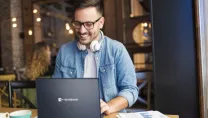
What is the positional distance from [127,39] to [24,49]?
2.99 metres

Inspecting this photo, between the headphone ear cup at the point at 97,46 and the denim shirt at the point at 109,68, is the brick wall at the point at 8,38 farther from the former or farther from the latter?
the headphone ear cup at the point at 97,46

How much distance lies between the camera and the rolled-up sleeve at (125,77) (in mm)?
1100

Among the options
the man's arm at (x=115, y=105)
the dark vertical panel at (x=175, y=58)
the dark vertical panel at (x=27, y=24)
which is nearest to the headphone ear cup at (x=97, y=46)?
the man's arm at (x=115, y=105)

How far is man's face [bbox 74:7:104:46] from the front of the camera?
1085 mm

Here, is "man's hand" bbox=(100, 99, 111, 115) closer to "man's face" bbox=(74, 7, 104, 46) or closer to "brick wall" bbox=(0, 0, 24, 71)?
"man's face" bbox=(74, 7, 104, 46)

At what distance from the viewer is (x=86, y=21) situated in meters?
1.09

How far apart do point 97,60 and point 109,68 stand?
0.08 metres

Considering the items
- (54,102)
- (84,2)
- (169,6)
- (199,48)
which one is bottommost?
(54,102)

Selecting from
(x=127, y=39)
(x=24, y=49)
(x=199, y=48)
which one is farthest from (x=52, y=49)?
(x=199, y=48)

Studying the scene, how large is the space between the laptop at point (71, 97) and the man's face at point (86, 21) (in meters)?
0.42

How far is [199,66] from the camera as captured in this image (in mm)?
2012

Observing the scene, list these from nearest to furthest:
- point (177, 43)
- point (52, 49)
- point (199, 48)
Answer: point (199, 48), point (177, 43), point (52, 49)

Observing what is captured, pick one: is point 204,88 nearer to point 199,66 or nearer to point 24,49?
point 199,66

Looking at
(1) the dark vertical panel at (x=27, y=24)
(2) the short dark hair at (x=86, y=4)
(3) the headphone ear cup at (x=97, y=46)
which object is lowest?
(3) the headphone ear cup at (x=97, y=46)
